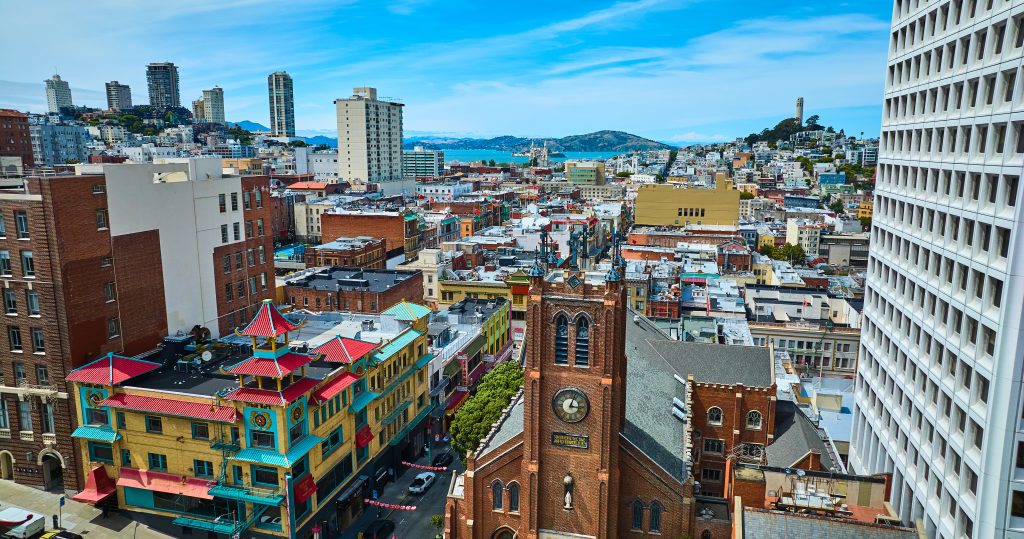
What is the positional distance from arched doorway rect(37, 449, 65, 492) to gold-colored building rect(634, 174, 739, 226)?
502 ft

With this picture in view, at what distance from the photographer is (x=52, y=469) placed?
53062mm

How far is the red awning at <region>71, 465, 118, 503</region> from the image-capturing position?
156ft

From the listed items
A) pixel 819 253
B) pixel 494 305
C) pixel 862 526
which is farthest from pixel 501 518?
pixel 819 253

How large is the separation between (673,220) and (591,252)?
1442 inches

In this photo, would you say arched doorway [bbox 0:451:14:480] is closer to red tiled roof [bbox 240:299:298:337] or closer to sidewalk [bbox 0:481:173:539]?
sidewalk [bbox 0:481:173:539]

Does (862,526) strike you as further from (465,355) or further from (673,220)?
(673,220)

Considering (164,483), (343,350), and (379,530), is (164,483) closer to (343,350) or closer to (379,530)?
(343,350)

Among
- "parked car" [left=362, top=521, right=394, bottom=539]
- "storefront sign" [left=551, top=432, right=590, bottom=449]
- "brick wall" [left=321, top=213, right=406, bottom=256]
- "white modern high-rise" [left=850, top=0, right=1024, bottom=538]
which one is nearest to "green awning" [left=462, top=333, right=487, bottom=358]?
"parked car" [left=362, top=521, right=394, bottom=539]

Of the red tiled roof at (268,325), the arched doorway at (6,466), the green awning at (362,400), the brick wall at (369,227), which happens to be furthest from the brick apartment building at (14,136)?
the red tiled roof at (268,325)

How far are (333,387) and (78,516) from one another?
21.1m

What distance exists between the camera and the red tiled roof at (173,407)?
147ft

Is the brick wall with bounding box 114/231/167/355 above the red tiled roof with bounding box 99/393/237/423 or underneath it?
above

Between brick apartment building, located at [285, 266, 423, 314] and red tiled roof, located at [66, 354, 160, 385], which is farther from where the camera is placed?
brick apartment building, located at [285, 266, 423, 314]

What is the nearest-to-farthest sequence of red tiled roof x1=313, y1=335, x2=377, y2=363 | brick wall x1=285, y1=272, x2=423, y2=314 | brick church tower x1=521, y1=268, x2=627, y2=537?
brick church tower x1=521, y1=268, x2=627, y2=537
red tiled roof x1=313, y1=335, x2=377, y2=363
brick wall x1=285, y1=272, x2=423, y2=314
